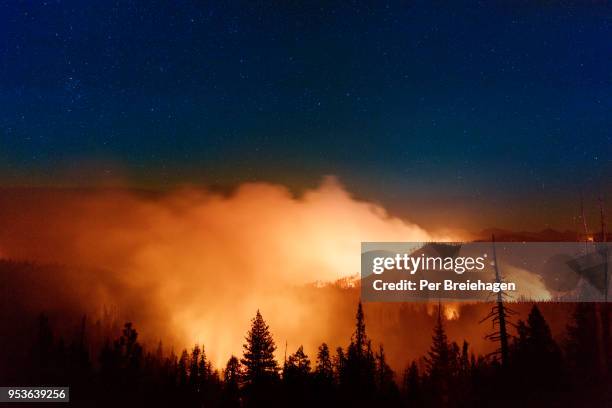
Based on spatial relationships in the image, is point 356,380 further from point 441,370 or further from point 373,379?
point 441,370

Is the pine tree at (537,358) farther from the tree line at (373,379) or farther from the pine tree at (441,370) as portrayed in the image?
the pine tree at (441,370)

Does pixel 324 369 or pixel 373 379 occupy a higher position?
pixel 324 369

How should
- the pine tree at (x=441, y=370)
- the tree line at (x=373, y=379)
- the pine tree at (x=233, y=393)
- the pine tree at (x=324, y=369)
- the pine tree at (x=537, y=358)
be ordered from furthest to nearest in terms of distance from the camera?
1. the pine tree at (x=441, y=370)
2. the pine tree at (x=233, y=393)
3. the pine tree at (x=324, y=369)
4. the pine tree at (x=537, y=358)
5. the tree line at (x=373, y=379)

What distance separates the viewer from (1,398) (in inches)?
973

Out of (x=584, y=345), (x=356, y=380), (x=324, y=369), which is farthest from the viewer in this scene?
(x=584, y=345)

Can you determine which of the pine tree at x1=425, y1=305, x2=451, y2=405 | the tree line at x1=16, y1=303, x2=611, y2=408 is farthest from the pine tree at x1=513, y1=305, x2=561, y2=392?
the pine tree at x1=425, y1=305, x2=451, y2=405

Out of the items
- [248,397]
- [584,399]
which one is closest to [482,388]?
[584,399]

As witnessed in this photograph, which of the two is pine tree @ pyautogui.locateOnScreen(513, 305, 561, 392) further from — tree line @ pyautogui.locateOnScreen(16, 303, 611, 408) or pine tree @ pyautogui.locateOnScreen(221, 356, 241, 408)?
pine tree @ pyautogui.locateOnScreen(221, 356, 241, 408)

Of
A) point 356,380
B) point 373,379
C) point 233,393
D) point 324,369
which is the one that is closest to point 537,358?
point 373,379

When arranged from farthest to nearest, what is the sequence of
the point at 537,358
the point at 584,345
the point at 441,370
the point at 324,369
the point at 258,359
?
the point at 441,370, the point at 584,345, the point at 324,369, the point at 258,359, the point at 537,358

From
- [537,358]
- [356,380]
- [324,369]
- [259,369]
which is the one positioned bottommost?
[356,380]

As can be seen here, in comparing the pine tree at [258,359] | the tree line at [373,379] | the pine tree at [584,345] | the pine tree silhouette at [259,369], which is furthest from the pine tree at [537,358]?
the pine tree at [258,359]

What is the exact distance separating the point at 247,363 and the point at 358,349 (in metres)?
8.09

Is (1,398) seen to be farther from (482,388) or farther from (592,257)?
(592,257)
